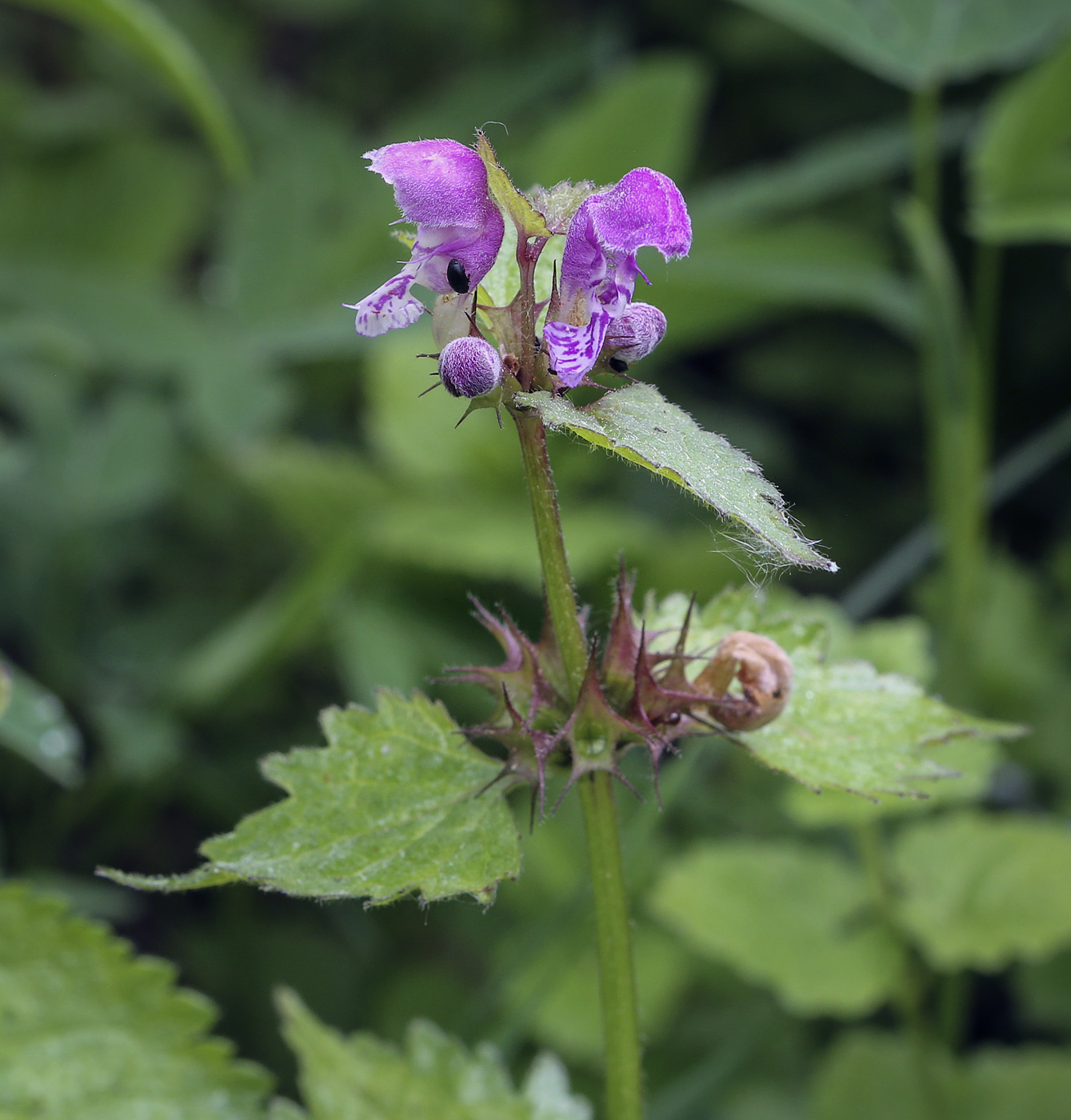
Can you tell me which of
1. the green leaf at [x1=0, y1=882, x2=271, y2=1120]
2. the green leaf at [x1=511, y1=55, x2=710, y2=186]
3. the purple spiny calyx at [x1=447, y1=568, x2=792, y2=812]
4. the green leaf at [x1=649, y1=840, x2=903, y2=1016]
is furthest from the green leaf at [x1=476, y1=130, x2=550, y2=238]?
the green leaf at [x1=511, y1=55, x2=710, y2=186]

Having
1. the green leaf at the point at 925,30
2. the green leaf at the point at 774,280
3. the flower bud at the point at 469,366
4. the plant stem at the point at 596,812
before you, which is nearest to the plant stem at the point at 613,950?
the plant stem at the point at 596,812

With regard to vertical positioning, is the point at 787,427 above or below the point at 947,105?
below

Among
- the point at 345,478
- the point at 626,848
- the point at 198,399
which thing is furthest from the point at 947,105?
the point at 626,848

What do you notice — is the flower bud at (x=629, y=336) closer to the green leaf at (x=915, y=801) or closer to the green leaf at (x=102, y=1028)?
the green leaf at (x=102, y=1028)

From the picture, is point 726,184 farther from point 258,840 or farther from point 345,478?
point 258,840

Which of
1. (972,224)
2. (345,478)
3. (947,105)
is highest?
(947,105)

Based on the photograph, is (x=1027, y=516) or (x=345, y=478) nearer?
(x=345, y=478)

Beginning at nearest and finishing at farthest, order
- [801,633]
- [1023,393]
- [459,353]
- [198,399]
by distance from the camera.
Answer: [459,353] < [801,633] < [198,399] < [1023,393]
